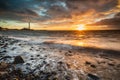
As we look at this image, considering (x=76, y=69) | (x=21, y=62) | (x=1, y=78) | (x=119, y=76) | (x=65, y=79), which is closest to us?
(x=1, y=78)

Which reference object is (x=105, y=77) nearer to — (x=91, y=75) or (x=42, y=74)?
(x=91, y=75)

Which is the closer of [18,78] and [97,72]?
[18,78]

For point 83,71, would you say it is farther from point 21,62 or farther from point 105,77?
point 21,62

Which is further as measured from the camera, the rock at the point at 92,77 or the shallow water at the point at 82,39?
the shallow water at the point at 82,39

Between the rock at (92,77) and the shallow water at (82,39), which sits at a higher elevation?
the rock at (92,77)

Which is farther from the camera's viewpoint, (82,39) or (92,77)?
(82,39)

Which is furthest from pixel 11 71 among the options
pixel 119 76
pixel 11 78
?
pixel 119 76

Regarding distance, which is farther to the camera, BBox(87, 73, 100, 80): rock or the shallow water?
the shallow water

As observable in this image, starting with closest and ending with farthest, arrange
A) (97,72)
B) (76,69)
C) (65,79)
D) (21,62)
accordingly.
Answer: (65,79)
(97,72)
(76,69)
(21,62)

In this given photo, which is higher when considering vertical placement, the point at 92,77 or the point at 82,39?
the point at 92,77

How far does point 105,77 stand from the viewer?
4.93 metres

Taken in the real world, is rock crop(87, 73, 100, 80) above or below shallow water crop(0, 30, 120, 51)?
above

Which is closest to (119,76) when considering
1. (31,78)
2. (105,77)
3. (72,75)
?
(105,77)

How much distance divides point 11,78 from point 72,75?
7.09 feet
